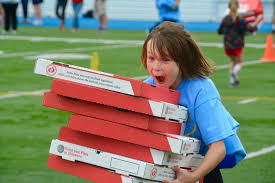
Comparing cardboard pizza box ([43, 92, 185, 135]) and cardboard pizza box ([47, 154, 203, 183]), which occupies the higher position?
cardboard pizza box ([43, 92, 185, 135])

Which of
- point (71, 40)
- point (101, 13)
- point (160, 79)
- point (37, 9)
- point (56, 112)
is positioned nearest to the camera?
point (160, 79)

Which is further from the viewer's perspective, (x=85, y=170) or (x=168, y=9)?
(x=168, y=9)

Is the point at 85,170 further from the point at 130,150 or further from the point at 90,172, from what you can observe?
the point at 130,150

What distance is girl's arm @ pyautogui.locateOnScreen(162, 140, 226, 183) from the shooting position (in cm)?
355

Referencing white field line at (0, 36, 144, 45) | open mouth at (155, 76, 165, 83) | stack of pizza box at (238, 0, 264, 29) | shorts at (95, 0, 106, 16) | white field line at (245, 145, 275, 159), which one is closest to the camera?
open mouth at (155, 76, 165, 83)

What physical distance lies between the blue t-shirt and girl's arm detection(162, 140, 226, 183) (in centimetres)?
5

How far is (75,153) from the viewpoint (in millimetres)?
3703

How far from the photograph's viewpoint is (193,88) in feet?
12.1

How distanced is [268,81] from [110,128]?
988 centimetres

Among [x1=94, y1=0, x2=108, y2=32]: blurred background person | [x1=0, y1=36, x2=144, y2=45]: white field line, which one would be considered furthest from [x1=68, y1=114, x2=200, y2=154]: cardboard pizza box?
[x1=94, y1=0, x2=108, y2=32]: blurred background person

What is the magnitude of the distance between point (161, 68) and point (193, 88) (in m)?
0.21

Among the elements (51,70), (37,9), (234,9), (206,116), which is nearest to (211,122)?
(206,116)

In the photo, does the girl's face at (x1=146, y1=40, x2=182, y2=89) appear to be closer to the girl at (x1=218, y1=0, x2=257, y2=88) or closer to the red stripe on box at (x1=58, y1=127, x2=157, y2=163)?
the red stripe on box at (x1=58, y1=127, x2=157, y2=163)

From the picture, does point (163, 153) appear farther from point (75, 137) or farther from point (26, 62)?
point (26, 62)
